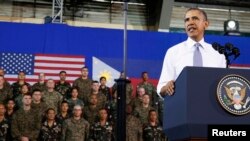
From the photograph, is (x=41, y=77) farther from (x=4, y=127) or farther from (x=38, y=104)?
(x=4, y=127)

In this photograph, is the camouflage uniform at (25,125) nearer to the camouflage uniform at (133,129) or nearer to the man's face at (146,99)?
the camouflage uniform at (133,129)

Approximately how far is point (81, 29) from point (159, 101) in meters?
2.44

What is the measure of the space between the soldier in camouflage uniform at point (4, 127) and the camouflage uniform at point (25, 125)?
3.2 inches

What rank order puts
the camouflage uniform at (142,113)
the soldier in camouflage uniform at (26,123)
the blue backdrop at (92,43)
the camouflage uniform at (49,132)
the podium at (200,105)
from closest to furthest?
the podium at (200,105), the camouflage uniform at (49,132), the soldier in camouflage uniform at (26,123), the camouflage uniform at (142,113), the blue backdrop at (92,43)

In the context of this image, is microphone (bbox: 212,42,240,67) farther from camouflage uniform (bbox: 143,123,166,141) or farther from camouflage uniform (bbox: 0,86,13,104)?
camouflage uniform (bbox: 0,86,13,104)

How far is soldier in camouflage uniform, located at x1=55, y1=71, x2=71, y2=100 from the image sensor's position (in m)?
7.84

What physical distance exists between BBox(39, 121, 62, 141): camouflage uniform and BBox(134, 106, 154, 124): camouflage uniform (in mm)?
1575

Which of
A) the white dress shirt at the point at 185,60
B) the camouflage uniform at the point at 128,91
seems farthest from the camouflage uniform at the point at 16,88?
the white dress shirt at the point at 185,60

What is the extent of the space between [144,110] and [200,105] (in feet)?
19.9

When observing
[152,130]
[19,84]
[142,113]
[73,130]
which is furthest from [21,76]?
[152,130]

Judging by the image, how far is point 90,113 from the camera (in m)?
7.47

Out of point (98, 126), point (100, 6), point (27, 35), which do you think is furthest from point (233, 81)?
point (100, 6)

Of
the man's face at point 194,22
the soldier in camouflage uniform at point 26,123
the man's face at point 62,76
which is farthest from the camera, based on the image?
the man's face at point 62,76

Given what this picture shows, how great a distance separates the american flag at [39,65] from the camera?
8.64m
